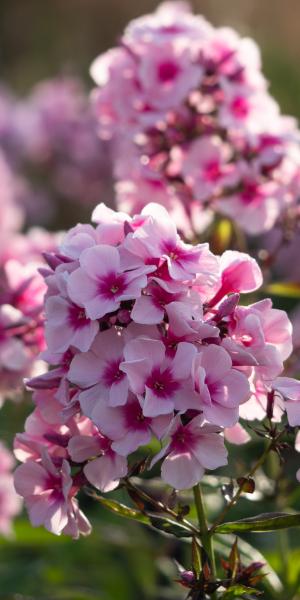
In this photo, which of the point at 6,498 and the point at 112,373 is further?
the point at 6,498

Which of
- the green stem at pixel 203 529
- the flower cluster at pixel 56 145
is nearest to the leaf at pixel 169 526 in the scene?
the green stem at pixel 203 529

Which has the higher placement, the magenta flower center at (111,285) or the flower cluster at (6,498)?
the magenta flower center at (111,285)

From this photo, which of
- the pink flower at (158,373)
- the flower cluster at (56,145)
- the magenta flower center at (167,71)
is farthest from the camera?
the flower cluster at (56,145)

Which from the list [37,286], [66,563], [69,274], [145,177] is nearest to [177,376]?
[69,274]

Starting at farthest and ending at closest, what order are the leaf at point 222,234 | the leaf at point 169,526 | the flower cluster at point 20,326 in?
the leaf at point 222,234
the flower cluster at point 20,326
the leaf at point 169,526

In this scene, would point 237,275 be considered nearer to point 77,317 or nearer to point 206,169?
point 77,317

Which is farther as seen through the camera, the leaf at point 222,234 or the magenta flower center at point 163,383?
the leaf at point 222,234

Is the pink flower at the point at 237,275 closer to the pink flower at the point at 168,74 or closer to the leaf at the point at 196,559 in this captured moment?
the leaf at the point at 196,559

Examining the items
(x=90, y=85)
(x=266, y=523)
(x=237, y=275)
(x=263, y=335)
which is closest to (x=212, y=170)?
(x=237, y=275)
